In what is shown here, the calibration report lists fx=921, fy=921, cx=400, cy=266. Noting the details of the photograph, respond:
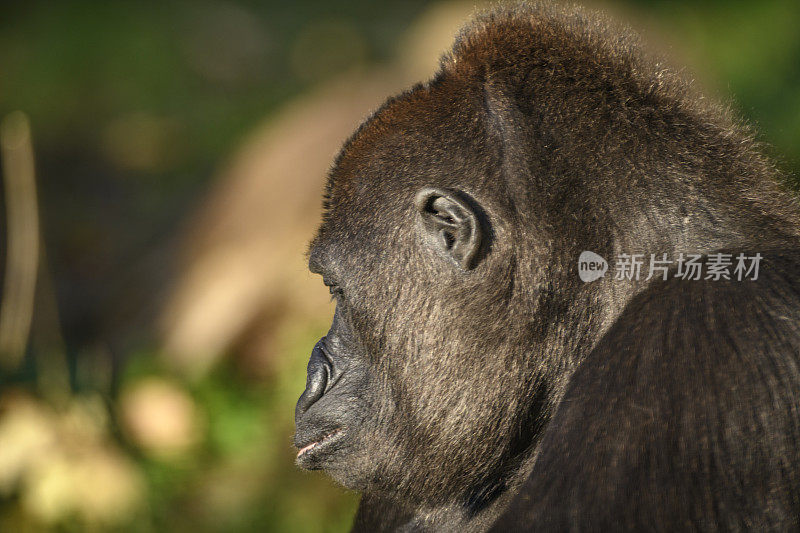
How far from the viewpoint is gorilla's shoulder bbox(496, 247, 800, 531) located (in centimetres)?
176

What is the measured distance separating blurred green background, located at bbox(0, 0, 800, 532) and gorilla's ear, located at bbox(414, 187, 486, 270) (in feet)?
3.17

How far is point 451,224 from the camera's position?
7.07 feet

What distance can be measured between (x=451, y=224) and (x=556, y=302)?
0.31 m

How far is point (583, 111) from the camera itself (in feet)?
7.38

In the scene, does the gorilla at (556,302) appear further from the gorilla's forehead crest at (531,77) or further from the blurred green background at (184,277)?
the blurred green background at (184,277)

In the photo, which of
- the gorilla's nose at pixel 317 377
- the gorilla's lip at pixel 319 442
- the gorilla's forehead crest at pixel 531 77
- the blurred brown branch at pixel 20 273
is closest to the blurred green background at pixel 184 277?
the blurred brown branch at pixel 20 273

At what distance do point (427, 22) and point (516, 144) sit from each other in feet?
20.3

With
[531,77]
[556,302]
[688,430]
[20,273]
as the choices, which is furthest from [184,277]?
[688,430]

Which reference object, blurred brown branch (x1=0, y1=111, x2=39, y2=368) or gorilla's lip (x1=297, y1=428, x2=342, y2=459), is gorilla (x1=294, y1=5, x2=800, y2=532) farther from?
blurred brown branch (x1=0, y1=111, x2=39, y2=368)

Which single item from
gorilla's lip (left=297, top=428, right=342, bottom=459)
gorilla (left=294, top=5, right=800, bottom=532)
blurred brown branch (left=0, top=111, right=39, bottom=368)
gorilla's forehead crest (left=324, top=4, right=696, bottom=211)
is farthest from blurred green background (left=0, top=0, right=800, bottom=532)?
gorilla's lip (left=297, top=428, right=342, bottom=459)

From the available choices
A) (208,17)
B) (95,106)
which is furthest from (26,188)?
(208,17)

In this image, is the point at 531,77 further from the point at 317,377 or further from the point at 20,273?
the point at 20,273

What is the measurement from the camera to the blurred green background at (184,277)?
4.59 meters

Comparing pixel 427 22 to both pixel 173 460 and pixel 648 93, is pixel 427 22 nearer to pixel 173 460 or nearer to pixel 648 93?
pixel 173 460
